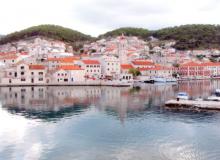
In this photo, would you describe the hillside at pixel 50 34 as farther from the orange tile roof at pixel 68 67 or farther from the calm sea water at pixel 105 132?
the calm sea water at pixel 105 132

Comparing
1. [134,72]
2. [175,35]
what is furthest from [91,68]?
[175,35]

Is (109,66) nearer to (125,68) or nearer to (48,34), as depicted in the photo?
(125,68)

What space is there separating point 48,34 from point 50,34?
71 centimetres

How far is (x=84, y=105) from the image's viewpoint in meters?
31.8

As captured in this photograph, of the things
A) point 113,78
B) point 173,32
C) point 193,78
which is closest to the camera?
point 113,78

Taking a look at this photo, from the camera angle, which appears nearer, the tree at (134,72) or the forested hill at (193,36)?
the tree at (134,72)

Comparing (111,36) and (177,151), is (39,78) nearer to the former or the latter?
(177,151)

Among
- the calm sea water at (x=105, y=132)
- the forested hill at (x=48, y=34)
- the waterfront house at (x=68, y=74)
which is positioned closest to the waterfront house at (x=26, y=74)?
the waterfront house at (x=68, y=74)

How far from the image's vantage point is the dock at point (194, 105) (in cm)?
2912

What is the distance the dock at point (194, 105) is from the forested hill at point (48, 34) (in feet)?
285

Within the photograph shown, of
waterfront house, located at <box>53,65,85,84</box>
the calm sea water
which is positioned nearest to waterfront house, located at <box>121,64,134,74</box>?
waterfront house, located at <box>53,65,85,84</box>

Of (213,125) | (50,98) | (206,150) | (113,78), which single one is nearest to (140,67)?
(113,78)

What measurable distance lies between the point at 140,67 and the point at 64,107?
4243 cm

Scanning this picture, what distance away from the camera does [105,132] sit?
Result: 20984 millimetres
